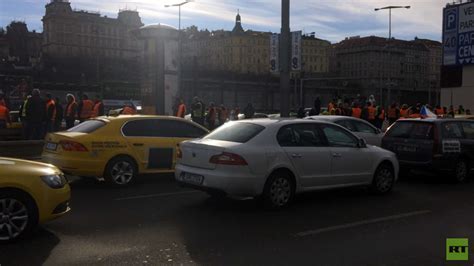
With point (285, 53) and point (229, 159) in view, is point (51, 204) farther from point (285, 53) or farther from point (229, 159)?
point (285, 53)

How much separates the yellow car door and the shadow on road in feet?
12.8

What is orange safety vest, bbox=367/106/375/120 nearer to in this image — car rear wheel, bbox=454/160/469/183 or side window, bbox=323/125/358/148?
car rear wheel, bbox=454/160/469/183

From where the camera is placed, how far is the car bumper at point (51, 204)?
6.20 m

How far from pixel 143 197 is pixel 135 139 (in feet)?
5.45

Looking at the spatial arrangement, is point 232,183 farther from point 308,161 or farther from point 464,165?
point 464,165

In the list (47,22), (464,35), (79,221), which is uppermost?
(47,22)

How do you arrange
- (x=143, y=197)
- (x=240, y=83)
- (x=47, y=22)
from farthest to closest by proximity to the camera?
(x=47, y=22) < (x=240, y=83) < (x=143, y=197)

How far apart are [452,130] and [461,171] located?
3.07 ft

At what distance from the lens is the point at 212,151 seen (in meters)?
7.75

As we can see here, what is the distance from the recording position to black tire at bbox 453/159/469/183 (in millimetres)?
11445

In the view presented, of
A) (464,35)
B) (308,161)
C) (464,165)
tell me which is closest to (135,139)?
(308,161)

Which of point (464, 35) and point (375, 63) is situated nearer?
point (464, 35)

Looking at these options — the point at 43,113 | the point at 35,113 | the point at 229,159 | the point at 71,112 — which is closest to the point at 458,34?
the point at 71,112

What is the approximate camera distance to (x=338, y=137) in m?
9.00
